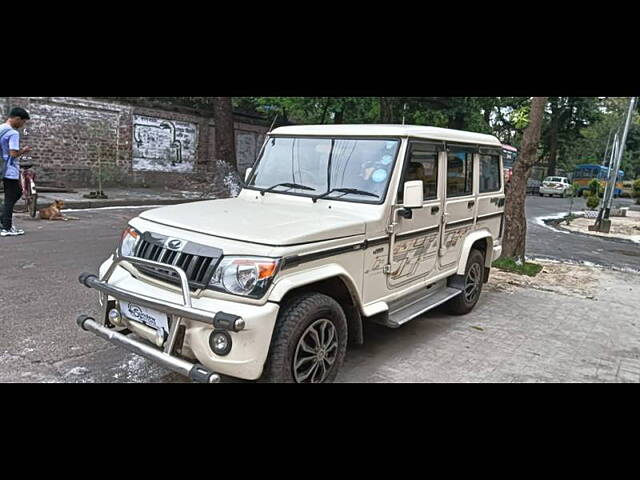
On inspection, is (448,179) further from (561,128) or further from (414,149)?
(561,128)

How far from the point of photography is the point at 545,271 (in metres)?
8.49

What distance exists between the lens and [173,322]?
301 centimetres

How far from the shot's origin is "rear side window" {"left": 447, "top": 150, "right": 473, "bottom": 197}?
16.6 feet

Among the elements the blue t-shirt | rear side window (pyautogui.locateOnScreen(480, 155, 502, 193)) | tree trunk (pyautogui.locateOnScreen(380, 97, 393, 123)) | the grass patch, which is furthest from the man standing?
tree trunk (pyautogui.locateOnScreen(380, 97, 393, 123))

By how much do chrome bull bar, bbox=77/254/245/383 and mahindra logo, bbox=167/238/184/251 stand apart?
0.49 feet

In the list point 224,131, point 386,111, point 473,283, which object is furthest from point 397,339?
point 386,111

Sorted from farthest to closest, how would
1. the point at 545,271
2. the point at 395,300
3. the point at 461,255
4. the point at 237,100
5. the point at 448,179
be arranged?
the point at 237,100
the point at 545,271
the point at 461,255
the point at 448,179
the point at 395,300

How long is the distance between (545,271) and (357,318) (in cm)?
588

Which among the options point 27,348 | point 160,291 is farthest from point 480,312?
point 27,348

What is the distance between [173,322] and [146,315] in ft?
1.16

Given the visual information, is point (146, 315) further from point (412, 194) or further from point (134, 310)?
point (412, 194)

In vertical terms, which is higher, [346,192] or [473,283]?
[346,192]

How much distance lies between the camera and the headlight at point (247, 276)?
3.00 metres

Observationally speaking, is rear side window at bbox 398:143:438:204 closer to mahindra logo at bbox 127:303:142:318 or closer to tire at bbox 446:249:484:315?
tire at bbox 446:249:484:315
